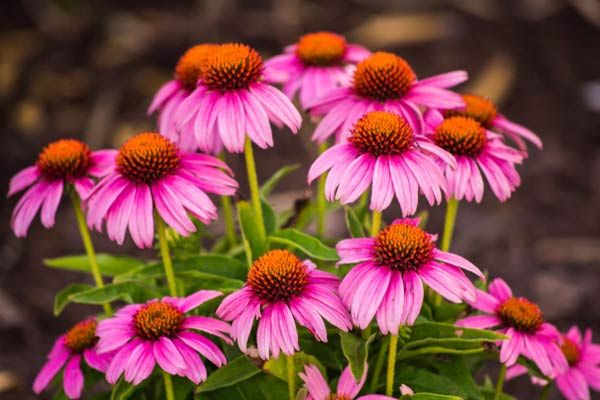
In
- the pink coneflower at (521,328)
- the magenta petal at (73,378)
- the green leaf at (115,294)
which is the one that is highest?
the pink coneflower at (521,328)

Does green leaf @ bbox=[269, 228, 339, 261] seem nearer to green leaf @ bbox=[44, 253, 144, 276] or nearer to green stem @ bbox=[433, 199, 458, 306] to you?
green stem @ bbox=[433, 199, 458, 306]

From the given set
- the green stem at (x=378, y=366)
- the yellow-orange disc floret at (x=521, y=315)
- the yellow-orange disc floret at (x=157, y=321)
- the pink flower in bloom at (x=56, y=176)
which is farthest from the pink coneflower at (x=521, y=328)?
the pink flower in bloom at (x=56, y=176)

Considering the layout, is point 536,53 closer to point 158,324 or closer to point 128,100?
point 128,100

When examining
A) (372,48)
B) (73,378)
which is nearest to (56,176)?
(73,378)

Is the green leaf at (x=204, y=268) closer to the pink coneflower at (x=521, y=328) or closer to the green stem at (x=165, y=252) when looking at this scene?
the green stem at (x=165, y=252)

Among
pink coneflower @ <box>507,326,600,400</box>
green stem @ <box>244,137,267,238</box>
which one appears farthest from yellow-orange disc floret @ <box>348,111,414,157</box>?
pink coneflower @ <box>507,326,600,400</box>

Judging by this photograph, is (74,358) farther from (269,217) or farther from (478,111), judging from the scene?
(478,111)
